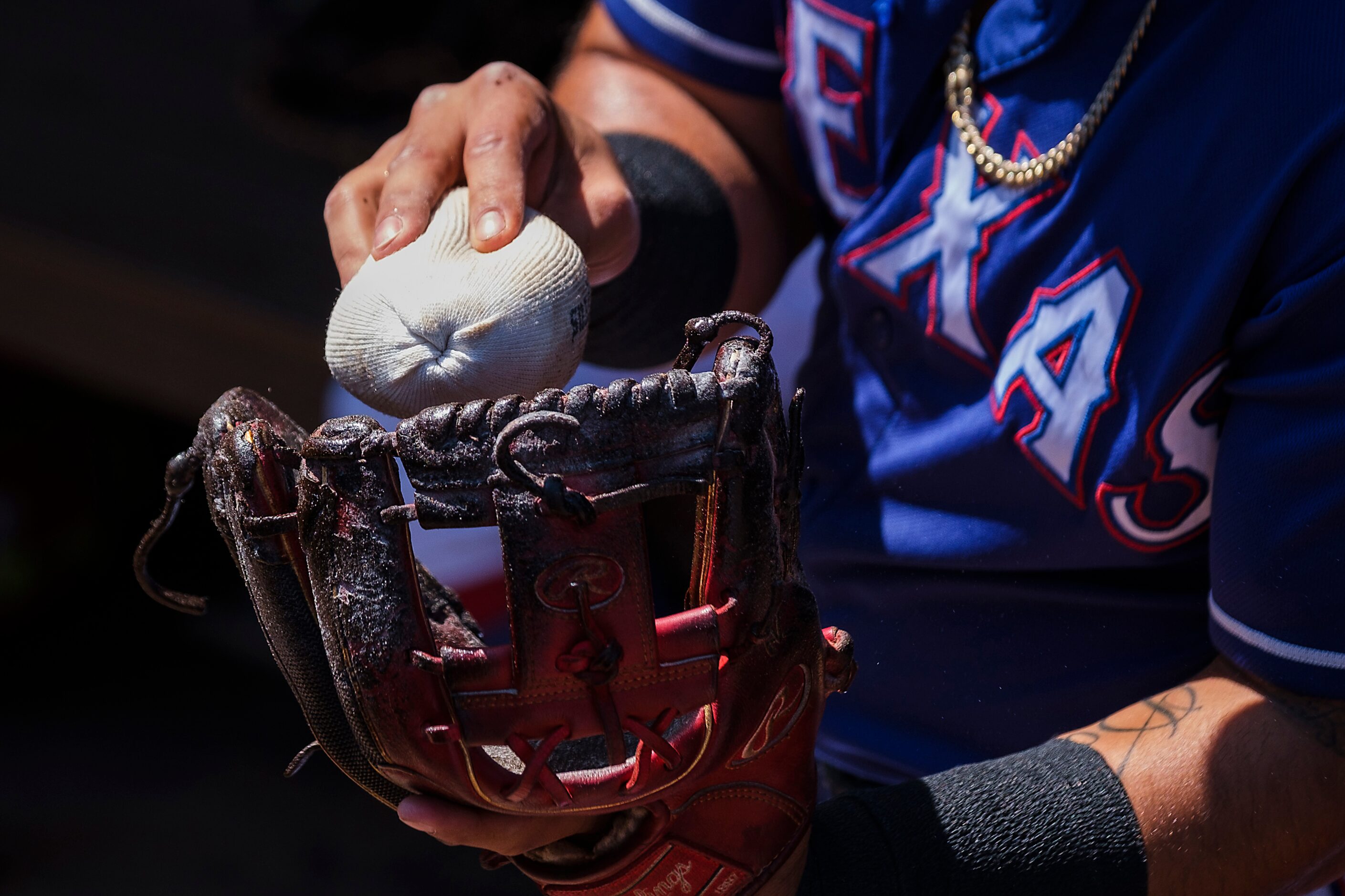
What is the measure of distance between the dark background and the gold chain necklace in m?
1.66

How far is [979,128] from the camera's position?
114 cm

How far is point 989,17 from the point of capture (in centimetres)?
115

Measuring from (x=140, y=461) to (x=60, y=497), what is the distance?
0.28 metres

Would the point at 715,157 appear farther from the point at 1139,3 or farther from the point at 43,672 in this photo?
the point at 43,672

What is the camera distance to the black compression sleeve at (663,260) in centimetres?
129

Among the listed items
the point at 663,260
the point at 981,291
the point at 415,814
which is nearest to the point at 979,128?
the point at 981,291

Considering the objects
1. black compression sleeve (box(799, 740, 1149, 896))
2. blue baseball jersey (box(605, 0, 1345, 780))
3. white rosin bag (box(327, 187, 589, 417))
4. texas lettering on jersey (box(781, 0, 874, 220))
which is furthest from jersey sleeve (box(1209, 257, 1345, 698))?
white rosin bag (box(327, 187, 589, 417))

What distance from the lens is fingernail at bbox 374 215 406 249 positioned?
90cm

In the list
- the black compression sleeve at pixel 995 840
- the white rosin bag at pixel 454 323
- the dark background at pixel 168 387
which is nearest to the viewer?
the white rosin bag at pixel 454 323

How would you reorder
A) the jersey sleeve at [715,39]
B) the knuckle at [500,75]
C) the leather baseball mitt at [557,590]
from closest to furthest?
the leather baseball mitt at [557,590] → the knuckle at [500,75] → the jersey sleeve at [715,39]

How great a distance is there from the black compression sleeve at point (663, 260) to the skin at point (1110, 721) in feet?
0.41

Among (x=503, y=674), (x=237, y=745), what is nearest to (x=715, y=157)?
(x=503, y=674)

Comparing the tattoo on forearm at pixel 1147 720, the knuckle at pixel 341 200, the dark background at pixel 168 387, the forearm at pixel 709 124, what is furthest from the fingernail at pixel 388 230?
the dark background at pixel 168 387

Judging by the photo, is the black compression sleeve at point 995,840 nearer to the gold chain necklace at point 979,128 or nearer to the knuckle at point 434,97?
the gold chain necklace at point 979,128
